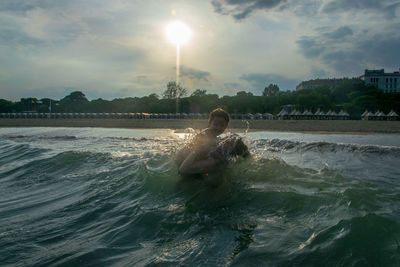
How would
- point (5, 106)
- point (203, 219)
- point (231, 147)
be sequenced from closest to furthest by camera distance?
point (203, 219) < point (231, 147) < point (5, 106)

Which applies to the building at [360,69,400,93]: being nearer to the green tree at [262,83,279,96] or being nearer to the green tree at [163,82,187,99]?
the green tree at [262,83,279,96]

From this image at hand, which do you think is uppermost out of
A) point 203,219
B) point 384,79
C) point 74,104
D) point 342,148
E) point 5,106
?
point 384,79

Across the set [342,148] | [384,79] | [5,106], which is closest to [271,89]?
[384,79]

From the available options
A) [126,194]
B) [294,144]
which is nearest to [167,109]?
[294,144]

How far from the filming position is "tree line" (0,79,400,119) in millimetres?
63056

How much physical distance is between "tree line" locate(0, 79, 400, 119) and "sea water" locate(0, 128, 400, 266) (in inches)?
2366

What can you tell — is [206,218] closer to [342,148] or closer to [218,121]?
[218,121]

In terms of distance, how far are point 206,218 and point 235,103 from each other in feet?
211

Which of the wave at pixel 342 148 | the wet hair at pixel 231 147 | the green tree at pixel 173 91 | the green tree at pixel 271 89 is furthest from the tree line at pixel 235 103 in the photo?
the wet hair at pixel 231 147

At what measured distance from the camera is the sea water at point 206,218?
225cm

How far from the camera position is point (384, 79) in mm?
133000

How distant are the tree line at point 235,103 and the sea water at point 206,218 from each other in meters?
60.1

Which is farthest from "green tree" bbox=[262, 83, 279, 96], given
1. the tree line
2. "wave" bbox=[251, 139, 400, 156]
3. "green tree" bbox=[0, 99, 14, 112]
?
"wave" bbox=[251, 139, 400, 156]

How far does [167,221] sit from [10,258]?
1402mm
